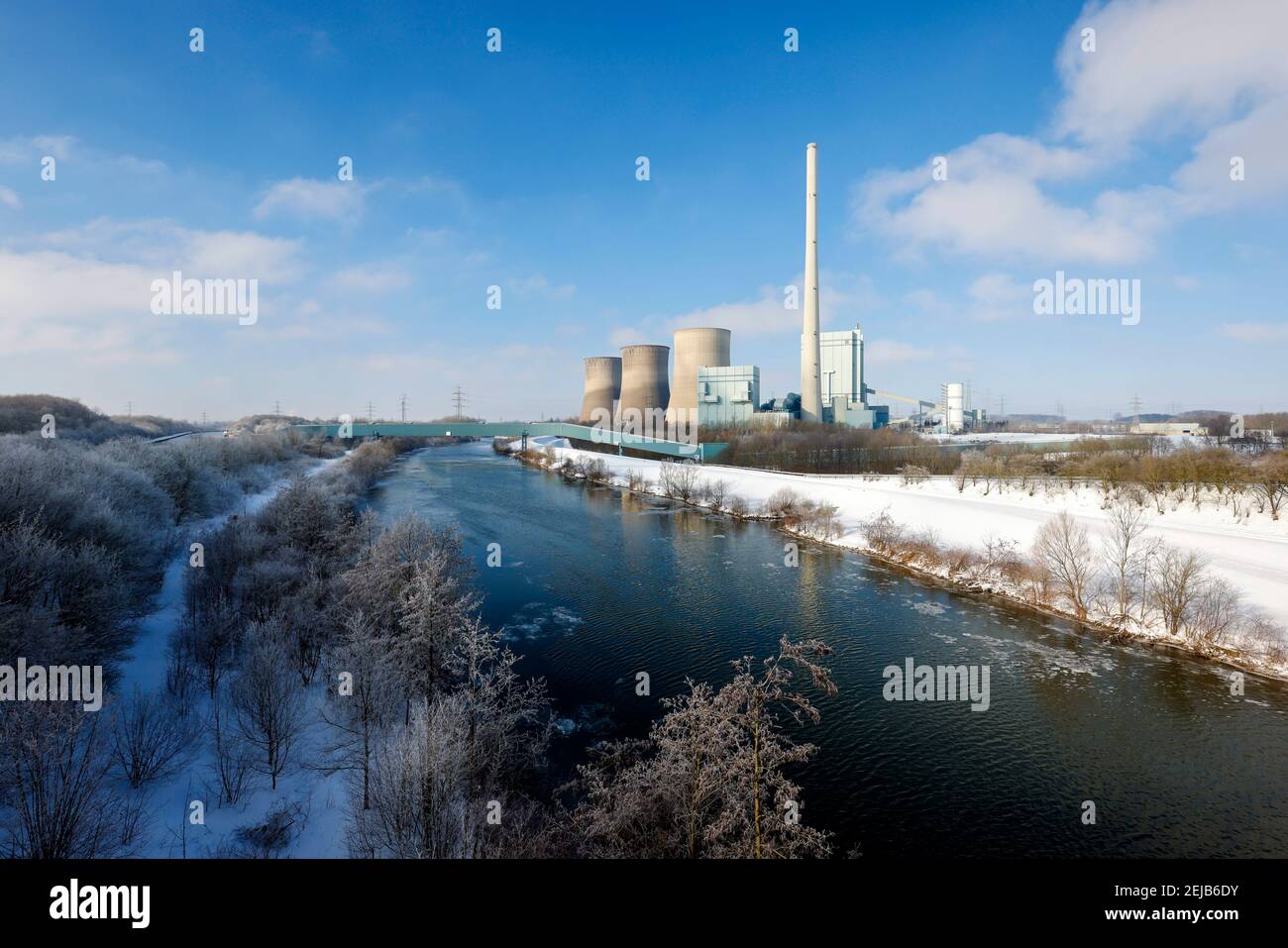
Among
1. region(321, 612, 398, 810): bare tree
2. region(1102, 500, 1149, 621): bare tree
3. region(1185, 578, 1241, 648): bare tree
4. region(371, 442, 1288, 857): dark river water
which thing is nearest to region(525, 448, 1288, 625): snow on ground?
region(1185, 578, 1241, 648): bare tree

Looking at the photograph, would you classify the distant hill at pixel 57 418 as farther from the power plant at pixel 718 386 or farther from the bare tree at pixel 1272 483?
the bare tree at pixel 1272 483

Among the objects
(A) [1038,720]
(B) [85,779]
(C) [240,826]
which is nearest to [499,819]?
(C) [240,826]

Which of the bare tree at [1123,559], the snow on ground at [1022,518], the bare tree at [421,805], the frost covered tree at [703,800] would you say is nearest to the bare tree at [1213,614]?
the snow on ground at [1022,518]

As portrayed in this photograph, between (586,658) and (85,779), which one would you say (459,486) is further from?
(85,779)

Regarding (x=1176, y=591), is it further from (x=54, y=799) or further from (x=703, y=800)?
(x=54, y=799)

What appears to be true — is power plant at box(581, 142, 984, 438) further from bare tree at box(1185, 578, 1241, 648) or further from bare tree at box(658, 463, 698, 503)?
bare tree at box(1185, 578, 1241, 648)

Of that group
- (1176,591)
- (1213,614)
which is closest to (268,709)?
(1176,591)
